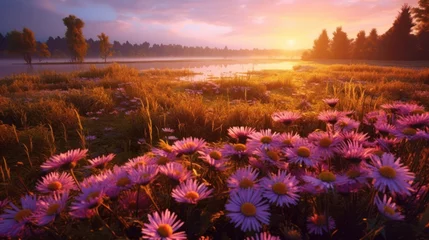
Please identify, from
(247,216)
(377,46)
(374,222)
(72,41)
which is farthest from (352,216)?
(72,41)

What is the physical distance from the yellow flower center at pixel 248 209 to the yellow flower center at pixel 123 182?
1.65ft

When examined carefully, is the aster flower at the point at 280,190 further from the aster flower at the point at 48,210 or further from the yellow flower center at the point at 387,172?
the aster flower at the point at 48,210

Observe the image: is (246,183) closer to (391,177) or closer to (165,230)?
(165,230)

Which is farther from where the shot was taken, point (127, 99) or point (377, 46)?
point (377, 46)

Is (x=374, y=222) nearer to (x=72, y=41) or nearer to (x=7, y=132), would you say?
(x=7, y=132)

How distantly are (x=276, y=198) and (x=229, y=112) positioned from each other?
3.15m

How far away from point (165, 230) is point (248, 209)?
32cm

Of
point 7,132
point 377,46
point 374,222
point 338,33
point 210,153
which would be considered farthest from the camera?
point 338,33

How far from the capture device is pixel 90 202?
3.09 feet

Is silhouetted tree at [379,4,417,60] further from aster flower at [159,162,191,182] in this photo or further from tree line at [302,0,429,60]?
aster flower at [159,162,191,182]

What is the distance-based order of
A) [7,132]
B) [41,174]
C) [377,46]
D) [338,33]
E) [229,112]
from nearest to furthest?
[41,174], [7,132], [229,112], [377,46], [338,33]

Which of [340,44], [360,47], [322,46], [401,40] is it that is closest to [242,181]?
[401,40]

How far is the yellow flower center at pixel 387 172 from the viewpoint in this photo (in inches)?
36.8

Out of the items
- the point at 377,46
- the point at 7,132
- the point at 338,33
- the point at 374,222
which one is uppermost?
the point at 338,33
